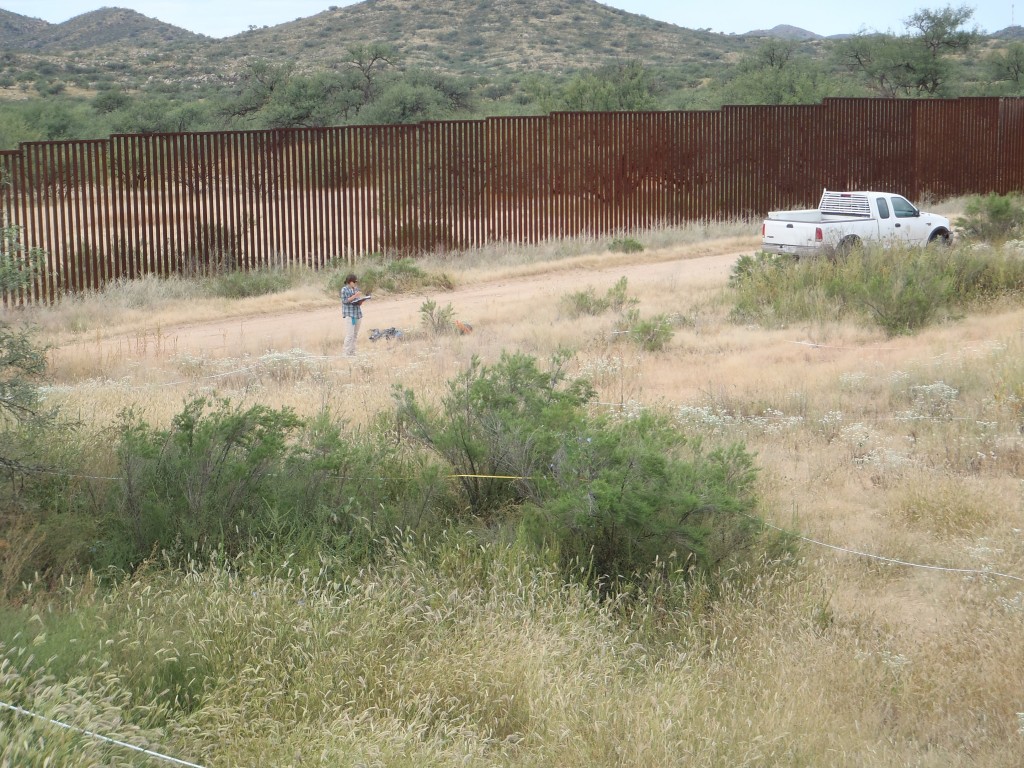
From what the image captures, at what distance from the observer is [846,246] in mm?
18594

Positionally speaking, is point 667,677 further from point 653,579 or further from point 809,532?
point 809,532

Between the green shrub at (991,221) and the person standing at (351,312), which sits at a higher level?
the green shrub at (991,221)

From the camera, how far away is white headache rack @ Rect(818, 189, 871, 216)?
814 inches

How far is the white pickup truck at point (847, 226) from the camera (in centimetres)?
1869

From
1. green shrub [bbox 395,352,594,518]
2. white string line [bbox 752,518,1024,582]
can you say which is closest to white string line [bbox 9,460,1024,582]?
white string line [bbox 752,518,1024,582]

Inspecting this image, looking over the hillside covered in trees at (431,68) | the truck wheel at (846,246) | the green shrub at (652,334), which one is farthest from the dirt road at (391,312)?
the hillside covered in trees at (431,68)

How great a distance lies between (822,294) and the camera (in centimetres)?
1526

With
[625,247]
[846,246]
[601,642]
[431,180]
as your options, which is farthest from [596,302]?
[601,642]

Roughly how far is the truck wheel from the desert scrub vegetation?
0.63 feet

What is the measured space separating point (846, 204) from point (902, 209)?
1.01 m

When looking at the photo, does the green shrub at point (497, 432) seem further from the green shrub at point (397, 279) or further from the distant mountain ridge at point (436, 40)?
the distant mountain ridge at point (436, 40)

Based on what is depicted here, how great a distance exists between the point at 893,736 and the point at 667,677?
0.95 meters

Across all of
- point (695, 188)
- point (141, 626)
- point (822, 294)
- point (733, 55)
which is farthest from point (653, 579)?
point (733, 55)

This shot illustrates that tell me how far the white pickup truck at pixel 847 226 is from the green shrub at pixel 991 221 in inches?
17.7
